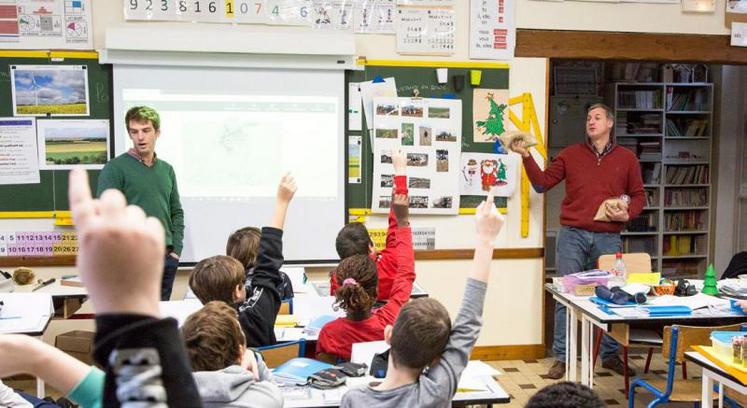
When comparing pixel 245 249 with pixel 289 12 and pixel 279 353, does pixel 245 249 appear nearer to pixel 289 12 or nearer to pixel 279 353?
pixel 279 353

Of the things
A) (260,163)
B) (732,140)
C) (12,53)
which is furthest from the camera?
(732,140)

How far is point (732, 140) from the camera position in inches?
295

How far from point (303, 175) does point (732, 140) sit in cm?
491

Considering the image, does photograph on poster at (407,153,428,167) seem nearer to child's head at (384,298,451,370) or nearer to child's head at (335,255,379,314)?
child's head at (335,255,379,314)

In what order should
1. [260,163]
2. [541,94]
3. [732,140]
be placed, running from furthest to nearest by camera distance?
1. [732,140]
2. [541,94]
3. [260,163]

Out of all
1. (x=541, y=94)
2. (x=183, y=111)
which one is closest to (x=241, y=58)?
(x=183, y=111)

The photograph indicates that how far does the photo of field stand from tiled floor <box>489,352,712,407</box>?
9.95ft

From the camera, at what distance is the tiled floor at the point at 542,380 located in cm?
440

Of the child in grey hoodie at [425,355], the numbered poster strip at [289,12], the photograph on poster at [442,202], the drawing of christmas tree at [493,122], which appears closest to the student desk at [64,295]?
the numbered poster strip at [289,12]

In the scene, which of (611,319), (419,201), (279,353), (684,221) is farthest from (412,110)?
(684,221)

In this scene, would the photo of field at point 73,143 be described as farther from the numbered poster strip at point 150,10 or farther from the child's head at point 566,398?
the child's head at point 566,398

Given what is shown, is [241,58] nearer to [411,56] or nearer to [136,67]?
[136,67]

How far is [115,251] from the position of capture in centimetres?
49

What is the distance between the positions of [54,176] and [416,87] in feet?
8.13
